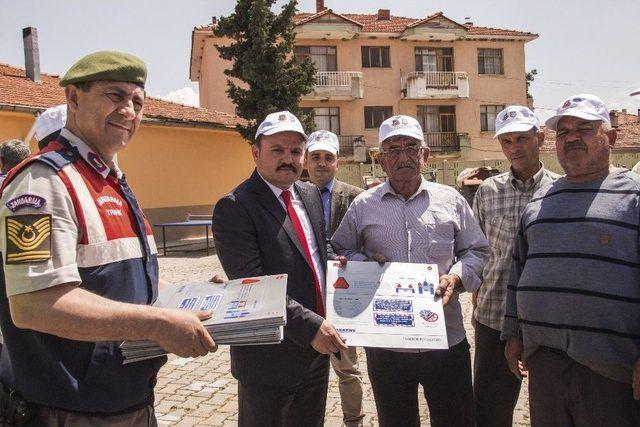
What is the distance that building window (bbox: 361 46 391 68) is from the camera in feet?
109

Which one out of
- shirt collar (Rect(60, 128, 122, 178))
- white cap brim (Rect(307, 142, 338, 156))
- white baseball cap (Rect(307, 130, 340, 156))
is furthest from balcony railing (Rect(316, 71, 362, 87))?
shirt collar (Rect(60, 128, 122, 178))

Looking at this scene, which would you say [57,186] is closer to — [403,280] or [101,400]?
[101,400]

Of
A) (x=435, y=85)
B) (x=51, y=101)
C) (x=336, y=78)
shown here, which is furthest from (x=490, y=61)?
(x=51, y=101)

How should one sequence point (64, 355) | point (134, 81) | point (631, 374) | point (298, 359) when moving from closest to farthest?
point (64, 355) → point (134, 81) → point (631, 374) → point (298, 359)

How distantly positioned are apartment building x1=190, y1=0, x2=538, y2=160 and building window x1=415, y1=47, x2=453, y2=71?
0.21 ft

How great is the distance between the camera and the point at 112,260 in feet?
6.30

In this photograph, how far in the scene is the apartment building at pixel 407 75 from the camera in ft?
103

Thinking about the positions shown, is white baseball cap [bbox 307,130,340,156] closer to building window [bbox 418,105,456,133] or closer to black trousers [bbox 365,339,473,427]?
black trousers [bbox 365,339,473,427]

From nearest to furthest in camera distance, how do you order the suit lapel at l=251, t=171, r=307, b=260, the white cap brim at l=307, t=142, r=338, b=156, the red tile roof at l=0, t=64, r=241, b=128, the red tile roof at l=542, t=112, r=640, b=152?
the suit lapel at l=251, t=171, r=307, b=260 → the white cap brim at l=307, t=142, r=338, b=156 → the red tile roof at l=0, t=64, r=241, b=128 → the red tile roof at l=542, t=112, r=640, b=152

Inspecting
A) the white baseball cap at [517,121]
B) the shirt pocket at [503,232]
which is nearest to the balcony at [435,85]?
the white baseball cap at [517,121]

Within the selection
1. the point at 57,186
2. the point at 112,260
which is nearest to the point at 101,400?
the point at 112,260

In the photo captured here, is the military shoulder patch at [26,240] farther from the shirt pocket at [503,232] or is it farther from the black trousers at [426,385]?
the shirt pocket at [503,232]

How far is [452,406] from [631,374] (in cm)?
97

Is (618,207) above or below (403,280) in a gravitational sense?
above
